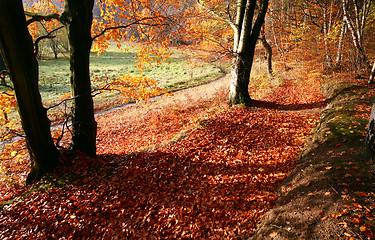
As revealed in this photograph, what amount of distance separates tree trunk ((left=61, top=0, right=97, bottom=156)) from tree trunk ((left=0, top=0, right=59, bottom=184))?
882mm

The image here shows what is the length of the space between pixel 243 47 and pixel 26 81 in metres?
8.12

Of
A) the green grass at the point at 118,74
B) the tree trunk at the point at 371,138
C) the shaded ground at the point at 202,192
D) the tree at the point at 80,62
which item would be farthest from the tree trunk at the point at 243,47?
the green grass at the point at 118,74

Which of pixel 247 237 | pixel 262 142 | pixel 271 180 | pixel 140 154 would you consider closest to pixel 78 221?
pixel 140 154

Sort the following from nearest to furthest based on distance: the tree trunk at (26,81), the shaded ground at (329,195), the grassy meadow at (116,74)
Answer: the shaded ground at (329,195) → the tree trunk at (26,81) → the grassy meadow at (116,74)

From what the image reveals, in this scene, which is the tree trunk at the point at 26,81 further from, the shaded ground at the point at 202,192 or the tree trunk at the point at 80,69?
the tree trunk at the point at 80,69

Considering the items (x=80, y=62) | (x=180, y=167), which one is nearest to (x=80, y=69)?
(x=80, y=62)

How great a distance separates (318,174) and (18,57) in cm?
722

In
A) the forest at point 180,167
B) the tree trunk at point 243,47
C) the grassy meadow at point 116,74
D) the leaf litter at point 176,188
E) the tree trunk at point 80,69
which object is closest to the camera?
the forest at point 180,167

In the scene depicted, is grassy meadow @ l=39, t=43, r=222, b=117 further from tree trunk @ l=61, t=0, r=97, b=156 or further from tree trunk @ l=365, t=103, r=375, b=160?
tree trunk @ l=365, t=103, r=375, b=160

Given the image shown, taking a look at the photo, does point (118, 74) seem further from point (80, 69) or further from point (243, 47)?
point (80, 69)

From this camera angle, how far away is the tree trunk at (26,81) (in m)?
4.23

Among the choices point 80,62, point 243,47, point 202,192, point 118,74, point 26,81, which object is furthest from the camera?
point 118,74

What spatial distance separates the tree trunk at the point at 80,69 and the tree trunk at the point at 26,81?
882 millimetres

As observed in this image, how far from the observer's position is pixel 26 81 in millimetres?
4621
